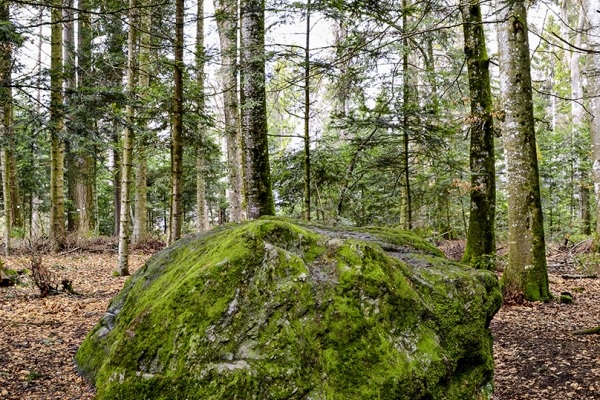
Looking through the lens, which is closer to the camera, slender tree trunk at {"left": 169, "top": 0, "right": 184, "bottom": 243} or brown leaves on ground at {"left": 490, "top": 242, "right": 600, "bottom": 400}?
brown leaves on ground at {"left": 490, "top": 242, "right": 600, "bottom": 400}

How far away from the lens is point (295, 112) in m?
12.1

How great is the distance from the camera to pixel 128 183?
26.5 feet

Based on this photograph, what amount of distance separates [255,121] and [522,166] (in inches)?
190

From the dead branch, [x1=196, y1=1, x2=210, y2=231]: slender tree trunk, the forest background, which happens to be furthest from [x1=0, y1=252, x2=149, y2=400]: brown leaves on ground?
the dead branch

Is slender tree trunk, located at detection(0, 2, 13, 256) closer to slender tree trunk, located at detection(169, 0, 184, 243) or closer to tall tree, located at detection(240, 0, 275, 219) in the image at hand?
slender tree trunk, located at detection(169, 0, 184, 243)

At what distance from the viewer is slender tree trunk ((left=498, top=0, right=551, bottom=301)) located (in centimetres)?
662

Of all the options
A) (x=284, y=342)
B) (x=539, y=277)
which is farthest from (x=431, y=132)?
(x=284, y=342)

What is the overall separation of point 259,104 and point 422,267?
5.24 metres

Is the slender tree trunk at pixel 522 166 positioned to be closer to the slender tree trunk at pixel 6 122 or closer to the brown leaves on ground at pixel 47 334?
the brown leaves on ground at pixel 47 334

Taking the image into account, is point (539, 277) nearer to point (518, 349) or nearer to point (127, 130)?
point (518, 349)

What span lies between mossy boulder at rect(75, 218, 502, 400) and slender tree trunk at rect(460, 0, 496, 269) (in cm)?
470

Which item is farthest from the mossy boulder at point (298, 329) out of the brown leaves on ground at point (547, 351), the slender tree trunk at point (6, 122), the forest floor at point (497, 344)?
the slender tree trunk at point (6, 122)

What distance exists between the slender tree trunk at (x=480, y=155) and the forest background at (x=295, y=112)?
0.22m

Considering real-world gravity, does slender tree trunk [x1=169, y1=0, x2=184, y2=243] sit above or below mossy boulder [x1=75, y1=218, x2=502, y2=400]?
above
